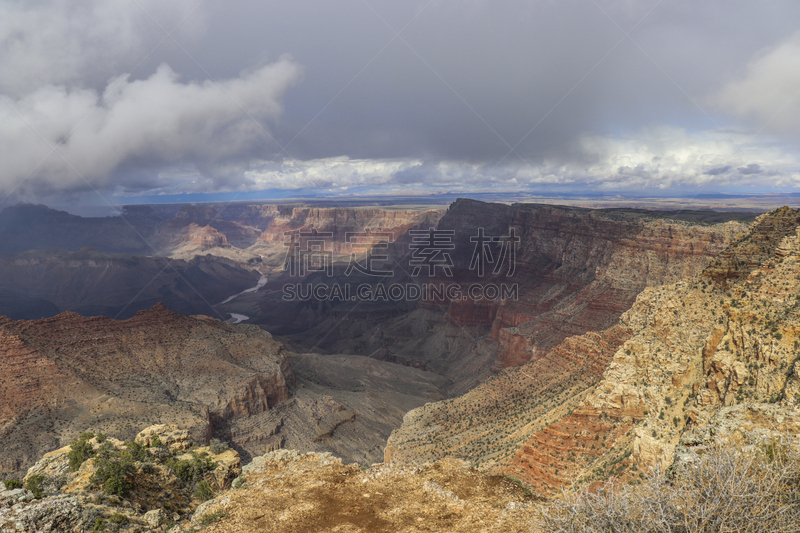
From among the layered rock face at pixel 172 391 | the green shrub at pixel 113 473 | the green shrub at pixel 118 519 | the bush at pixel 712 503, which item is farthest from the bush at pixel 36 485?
the layered rock face at pixel 172 391

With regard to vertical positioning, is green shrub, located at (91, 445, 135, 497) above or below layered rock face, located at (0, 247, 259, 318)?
above

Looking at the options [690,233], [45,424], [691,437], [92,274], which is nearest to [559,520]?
[691,437]

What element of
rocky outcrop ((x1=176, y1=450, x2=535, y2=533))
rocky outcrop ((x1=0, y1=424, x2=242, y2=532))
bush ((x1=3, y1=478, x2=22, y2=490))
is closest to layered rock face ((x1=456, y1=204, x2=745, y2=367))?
rocky outcrop ((x1=176, y1=450, x2=535, y2=533))

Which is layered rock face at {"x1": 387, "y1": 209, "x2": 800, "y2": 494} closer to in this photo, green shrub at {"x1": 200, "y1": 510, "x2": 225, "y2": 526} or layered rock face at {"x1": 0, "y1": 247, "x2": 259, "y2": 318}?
green shrub at {"x1": 200, "y1": 510, "x2": 225, "y2": 526}

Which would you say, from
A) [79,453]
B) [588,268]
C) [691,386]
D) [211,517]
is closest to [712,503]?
[691,386]

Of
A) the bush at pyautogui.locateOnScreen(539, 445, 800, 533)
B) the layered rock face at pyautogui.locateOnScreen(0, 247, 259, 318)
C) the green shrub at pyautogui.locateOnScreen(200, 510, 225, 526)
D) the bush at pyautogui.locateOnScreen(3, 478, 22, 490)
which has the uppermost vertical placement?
the bush at pyautogui.locateOnScreen(539, 445, 800, 533)

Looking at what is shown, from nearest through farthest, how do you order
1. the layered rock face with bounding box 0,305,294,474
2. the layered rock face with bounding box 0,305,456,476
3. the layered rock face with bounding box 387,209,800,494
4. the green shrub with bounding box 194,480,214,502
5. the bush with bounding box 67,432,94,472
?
the layered rock face with bounding box 387,209,800,494 < the green shrub with bounding box 194,480,214,502 < the bush with bounding box 67,432,94,472 < the layered rock face with bounding box 0,305,294,474 < the layered rock face with bounding box 0,305,456,476
